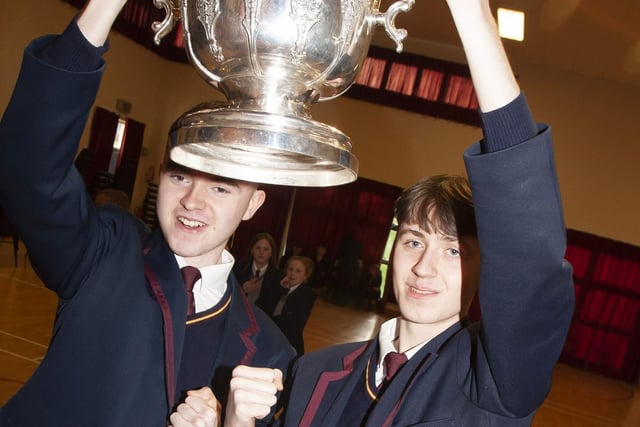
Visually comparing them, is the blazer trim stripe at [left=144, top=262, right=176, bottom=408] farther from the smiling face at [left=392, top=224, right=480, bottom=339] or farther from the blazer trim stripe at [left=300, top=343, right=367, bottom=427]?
the smiling face at [left=392, top=224, right=480, bottom=339]

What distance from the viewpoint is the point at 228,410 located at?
1511 millimetres

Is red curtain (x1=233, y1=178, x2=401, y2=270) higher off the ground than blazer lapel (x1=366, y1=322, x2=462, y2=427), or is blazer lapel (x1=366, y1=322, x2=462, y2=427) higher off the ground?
blazer lapel (x1=366, y1=322, x2=462, y2=427)

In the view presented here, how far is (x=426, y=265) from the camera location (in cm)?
155

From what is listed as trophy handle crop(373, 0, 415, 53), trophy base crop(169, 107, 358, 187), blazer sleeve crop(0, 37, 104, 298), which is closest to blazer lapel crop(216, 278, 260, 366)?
blazer sleeve crop(0, 37, 104, 298)

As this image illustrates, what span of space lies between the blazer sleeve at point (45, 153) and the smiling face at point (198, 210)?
0.33 m

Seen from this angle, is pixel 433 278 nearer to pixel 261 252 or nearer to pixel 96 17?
pixel 96 17

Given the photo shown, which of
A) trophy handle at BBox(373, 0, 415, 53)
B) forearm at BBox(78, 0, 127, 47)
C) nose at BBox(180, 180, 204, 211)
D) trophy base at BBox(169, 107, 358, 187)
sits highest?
trophy handle at BBox(373, 0, 415, 53)

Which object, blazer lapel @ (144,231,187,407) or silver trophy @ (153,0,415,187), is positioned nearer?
silver trophy @ (153,0,415,187)

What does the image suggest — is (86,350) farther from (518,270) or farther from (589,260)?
(589,260)

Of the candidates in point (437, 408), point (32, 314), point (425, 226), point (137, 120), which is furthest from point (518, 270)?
point (137, 120)

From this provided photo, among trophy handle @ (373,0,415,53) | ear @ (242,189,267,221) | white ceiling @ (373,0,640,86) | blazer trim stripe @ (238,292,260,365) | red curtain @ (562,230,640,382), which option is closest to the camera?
trophy handle @ (373,0,415,53)

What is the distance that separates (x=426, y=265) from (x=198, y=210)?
26.4 inches

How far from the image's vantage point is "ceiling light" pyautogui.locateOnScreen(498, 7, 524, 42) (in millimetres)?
10109

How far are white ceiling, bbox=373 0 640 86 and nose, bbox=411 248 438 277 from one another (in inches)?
363
